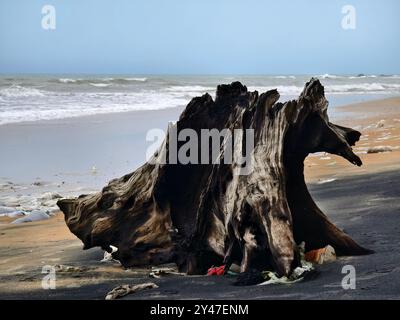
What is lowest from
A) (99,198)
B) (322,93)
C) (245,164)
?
(99,198)

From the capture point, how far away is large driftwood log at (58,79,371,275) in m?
3.50

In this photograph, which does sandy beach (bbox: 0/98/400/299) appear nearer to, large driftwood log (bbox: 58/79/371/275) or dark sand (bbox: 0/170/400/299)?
dark sand (bbox: 0/170/400/299)

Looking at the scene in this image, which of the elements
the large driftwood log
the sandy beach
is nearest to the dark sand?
the sandy beach

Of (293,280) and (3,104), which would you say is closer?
(293,280)

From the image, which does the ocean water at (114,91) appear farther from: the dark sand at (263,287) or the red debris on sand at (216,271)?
the red debris on sand at (216,271)

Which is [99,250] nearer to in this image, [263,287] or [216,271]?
[216,271]

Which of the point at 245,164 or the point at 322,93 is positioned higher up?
the point at 322,93

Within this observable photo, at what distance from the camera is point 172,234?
393 cm

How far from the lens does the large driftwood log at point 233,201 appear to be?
3498mm

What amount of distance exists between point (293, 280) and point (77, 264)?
161 cm

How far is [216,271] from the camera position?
3746mm

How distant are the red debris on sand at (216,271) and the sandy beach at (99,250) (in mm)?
79

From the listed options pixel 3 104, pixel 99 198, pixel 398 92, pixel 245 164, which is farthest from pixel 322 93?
pixel 398 92

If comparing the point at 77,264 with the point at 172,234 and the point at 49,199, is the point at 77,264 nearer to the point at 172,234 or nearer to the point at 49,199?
the point at 172,234
